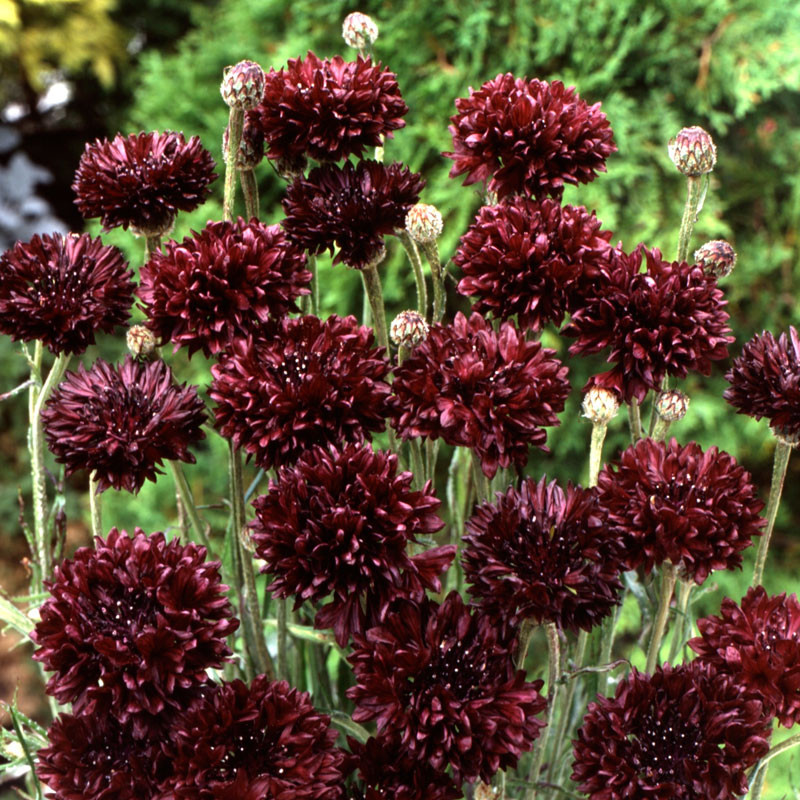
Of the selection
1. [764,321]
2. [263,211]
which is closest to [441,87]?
[263,211]

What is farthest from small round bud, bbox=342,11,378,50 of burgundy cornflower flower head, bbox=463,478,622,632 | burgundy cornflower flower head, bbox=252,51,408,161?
burgundy cornflower flower head, bbox=463,478,622,632

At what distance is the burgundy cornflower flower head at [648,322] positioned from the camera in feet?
1.34

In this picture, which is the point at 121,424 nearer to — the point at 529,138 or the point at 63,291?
the point at 63,291

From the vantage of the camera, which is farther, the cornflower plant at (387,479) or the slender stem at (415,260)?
the slender stem at (415,260)

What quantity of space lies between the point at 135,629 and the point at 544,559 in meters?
0.15

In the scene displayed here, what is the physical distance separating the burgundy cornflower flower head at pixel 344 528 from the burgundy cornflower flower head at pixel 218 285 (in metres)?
0.07

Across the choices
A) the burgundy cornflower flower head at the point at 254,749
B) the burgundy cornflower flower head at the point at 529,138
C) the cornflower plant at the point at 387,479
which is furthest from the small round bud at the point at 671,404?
the burgundy cornflower flower head at the point at 254,749

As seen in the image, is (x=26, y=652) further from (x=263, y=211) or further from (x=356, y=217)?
(x=356, y=217)

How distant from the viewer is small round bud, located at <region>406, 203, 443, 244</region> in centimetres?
47

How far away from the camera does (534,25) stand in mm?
1357

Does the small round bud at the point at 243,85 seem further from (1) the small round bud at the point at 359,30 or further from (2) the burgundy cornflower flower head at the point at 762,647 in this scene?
(2) the burgundy cornflower flower head at the point at 762,647

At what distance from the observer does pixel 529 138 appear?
1.47ft

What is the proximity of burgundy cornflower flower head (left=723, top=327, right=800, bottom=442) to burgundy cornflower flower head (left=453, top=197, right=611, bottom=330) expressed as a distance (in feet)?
0.28

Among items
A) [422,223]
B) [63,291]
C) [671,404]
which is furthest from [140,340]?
[671,404]
